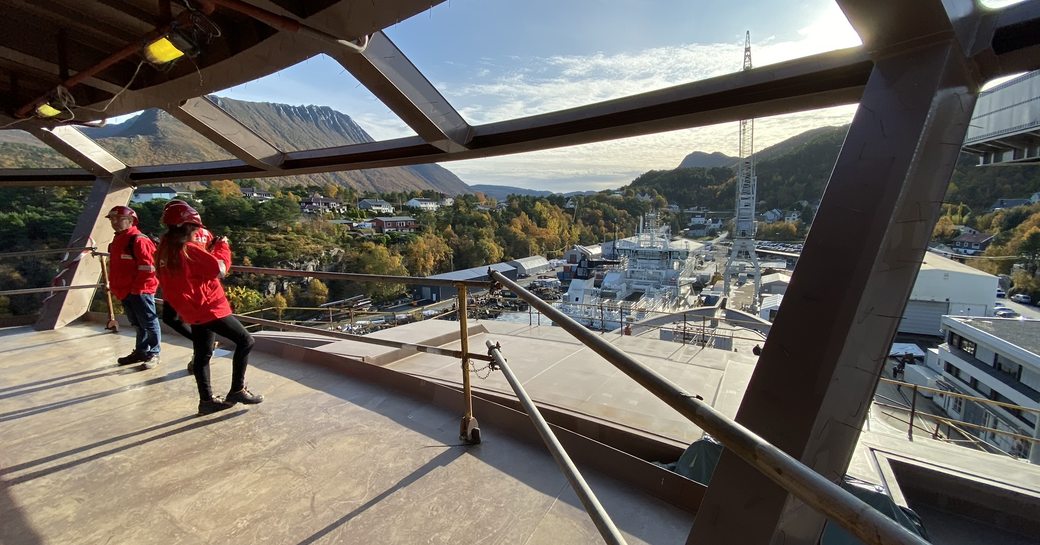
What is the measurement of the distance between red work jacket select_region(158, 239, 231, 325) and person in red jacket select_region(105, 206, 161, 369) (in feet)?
3.58

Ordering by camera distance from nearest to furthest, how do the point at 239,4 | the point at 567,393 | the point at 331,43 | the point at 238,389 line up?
the point at 239,4 < the point at 331,43 < the point at 238,389 < the point at 567,393

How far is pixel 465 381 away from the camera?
200 cm

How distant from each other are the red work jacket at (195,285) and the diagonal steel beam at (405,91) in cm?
138

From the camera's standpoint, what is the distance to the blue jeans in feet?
10.7

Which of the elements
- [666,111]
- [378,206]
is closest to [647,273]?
[378,206]

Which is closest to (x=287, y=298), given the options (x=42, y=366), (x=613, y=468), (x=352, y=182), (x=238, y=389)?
(x=352, y=182)

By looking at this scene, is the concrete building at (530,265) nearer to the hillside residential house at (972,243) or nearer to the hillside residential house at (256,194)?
the hillside residential house at (256,194)

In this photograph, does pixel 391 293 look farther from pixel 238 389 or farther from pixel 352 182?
pixel 238 389

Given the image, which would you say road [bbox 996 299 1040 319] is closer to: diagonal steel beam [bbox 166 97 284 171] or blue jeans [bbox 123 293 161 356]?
diagonal steel beam [bbox 166 97 284 171]

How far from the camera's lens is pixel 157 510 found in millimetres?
1654

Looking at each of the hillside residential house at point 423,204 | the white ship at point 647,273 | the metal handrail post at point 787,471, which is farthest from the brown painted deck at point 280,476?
the hillside residential house at point 423,204

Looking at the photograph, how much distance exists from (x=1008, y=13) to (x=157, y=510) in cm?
331

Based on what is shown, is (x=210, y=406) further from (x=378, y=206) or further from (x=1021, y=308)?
(x=378, y=206)

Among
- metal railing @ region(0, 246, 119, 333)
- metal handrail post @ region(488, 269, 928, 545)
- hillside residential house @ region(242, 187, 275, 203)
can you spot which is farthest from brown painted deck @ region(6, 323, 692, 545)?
hillside residential house @ region(242, 187, 275, 203)
